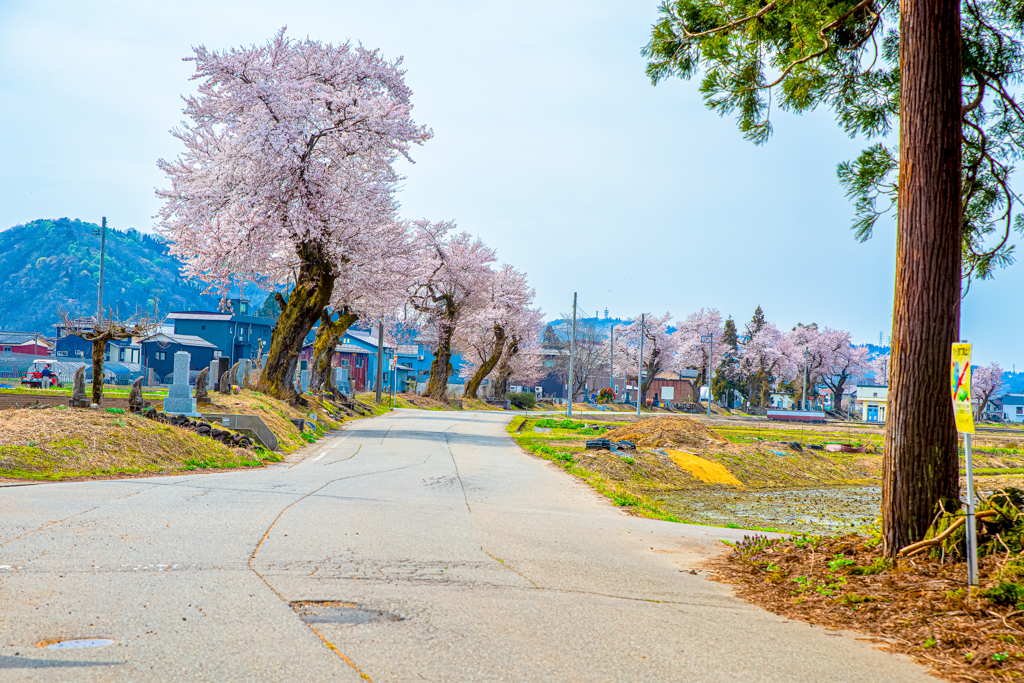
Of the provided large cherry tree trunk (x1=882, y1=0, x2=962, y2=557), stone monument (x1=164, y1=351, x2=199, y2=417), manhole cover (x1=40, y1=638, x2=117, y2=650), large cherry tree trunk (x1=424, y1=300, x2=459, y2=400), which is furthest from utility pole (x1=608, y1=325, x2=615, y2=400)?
manhole cover (x1=40, y1=638, x2=117, y2=650)

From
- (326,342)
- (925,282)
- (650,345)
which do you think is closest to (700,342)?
(650,345)

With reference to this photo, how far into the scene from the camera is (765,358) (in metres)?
101

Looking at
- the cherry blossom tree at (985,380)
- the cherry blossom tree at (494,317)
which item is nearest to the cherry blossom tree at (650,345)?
the cherry blossom tree at (494,317)

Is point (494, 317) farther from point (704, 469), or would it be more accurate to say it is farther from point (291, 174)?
point (704, 469)

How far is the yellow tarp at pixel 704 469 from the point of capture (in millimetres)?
18422

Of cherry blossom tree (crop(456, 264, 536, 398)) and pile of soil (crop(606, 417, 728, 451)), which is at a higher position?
cherry blossom tree (crop(456, 264, 536, 398))

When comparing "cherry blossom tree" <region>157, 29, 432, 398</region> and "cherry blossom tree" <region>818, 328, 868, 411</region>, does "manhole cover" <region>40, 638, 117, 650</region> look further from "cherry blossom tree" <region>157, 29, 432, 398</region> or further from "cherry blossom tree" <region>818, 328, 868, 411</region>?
"cherry blossom tree" <region>818, 328, 868, 411</region>

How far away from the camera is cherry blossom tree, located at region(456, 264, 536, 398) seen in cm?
5797

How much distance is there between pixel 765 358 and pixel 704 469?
87.0 m

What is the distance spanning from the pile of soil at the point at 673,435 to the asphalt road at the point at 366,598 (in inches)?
492

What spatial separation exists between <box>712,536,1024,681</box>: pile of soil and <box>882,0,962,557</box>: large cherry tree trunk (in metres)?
0.51

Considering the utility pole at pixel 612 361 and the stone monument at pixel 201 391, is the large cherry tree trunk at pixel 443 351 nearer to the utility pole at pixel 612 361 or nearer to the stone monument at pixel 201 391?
the utility pole at pixel 612 361

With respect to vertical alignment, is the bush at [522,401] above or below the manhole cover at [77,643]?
below

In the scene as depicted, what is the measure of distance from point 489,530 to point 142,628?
15.7 ft
